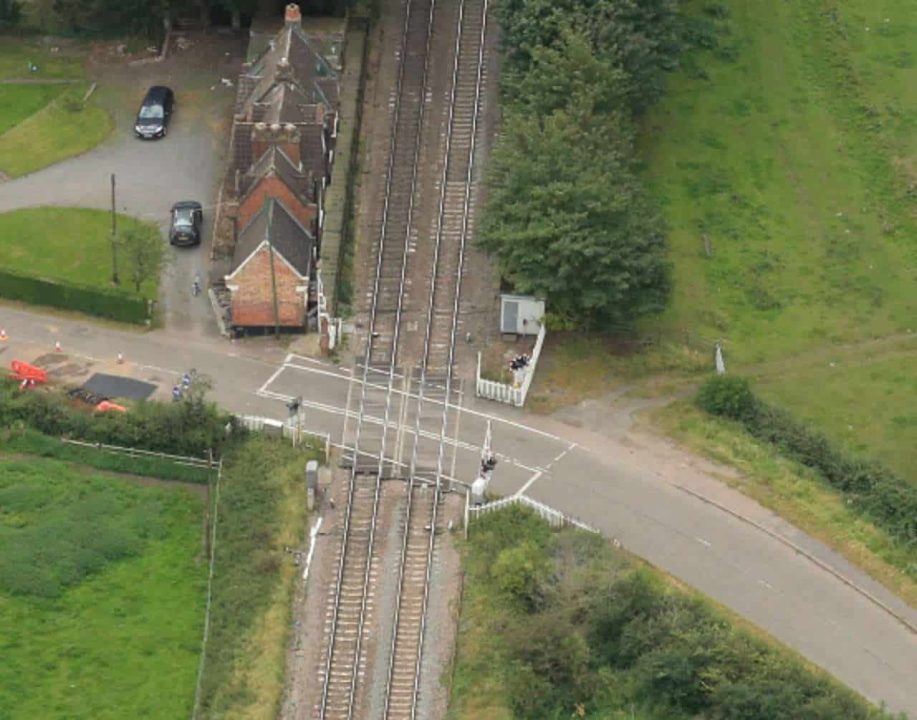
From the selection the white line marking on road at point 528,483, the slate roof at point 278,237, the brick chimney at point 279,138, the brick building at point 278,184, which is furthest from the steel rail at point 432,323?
the brick chimney at point 279,138

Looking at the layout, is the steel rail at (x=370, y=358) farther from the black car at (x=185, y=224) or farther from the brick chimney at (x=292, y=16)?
the black car at (x=185, y=224)

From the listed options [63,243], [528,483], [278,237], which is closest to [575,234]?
[528,483]

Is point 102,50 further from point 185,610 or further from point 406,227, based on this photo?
point 185,610

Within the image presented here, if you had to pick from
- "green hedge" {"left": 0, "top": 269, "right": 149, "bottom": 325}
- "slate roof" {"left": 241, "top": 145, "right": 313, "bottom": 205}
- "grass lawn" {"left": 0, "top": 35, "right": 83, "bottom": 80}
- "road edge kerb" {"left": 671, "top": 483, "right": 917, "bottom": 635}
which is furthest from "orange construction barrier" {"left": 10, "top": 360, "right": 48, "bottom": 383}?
"road edge kerb" {"left": 671, "top": 483, "right": 917, "bottom": 635}

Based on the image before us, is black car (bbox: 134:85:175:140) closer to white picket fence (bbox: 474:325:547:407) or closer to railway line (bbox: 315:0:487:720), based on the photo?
railway line (bbox: 315:0:487:720)

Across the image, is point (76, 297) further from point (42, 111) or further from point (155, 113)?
point (42, 111)

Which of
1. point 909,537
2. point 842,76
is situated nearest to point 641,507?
point 909,537
